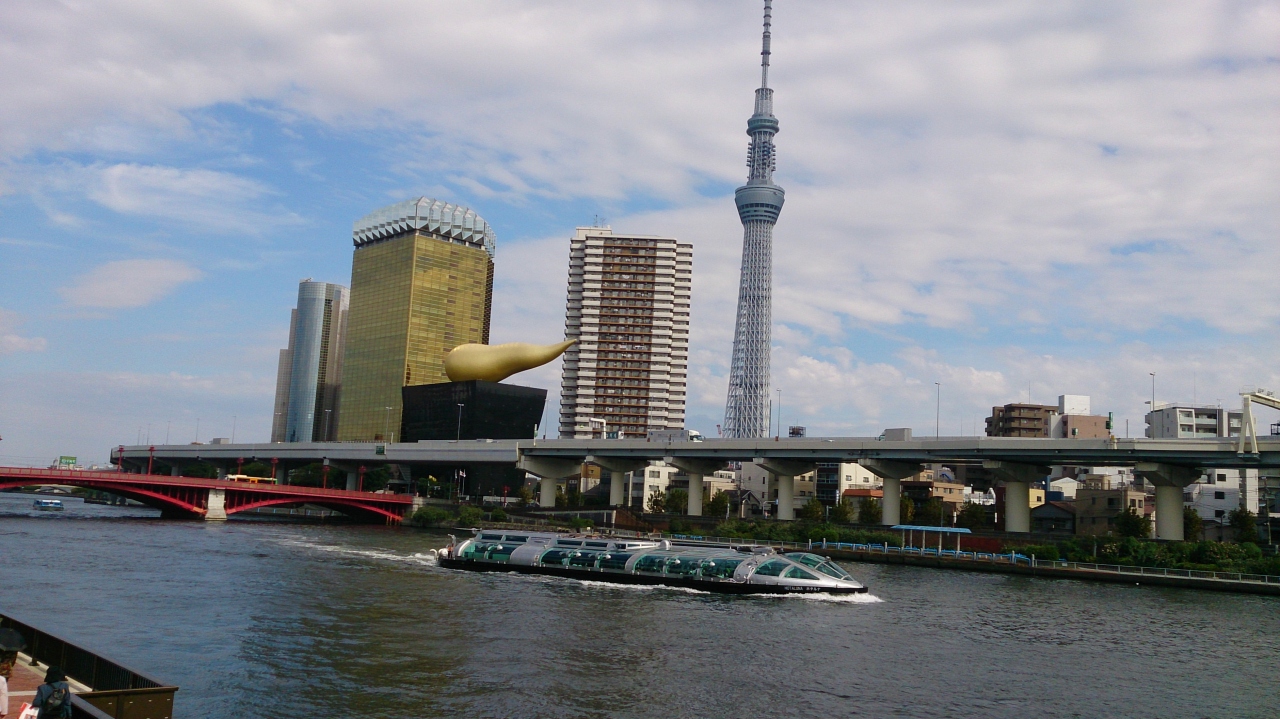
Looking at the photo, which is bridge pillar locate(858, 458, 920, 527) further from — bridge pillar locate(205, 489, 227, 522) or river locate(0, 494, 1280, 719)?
bridge pillar locate(205, 489, 227, 522)

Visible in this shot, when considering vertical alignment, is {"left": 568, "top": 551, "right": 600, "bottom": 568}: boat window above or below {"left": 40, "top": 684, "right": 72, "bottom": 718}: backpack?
below

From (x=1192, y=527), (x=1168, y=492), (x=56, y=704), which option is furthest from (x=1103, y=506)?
(x=56, y=704)

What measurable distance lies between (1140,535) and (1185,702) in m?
60.7

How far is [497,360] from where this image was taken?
14238 cm

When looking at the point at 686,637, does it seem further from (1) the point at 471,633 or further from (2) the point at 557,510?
(2) the point at 557,510

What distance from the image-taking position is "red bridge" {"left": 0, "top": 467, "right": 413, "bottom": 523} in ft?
303

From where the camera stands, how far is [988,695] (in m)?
31.4

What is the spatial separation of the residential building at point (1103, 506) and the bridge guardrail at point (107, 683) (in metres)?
99.4

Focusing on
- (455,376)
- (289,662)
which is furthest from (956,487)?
(289,662)

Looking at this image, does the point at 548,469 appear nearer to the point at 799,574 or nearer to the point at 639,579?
the point at 639,579

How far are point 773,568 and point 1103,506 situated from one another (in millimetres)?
63308

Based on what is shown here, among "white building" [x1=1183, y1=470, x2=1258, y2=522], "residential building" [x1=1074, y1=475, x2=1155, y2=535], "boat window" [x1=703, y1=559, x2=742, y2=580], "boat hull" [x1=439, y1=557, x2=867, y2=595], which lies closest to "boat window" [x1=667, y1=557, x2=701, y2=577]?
"boat hull" [x1=439, y1=557, x2=867, y2=595]

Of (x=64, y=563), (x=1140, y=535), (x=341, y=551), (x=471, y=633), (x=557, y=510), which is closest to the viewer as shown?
(x=471, y=633)

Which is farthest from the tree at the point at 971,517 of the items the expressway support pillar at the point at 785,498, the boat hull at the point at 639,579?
the boat hull at the point at 639,579
